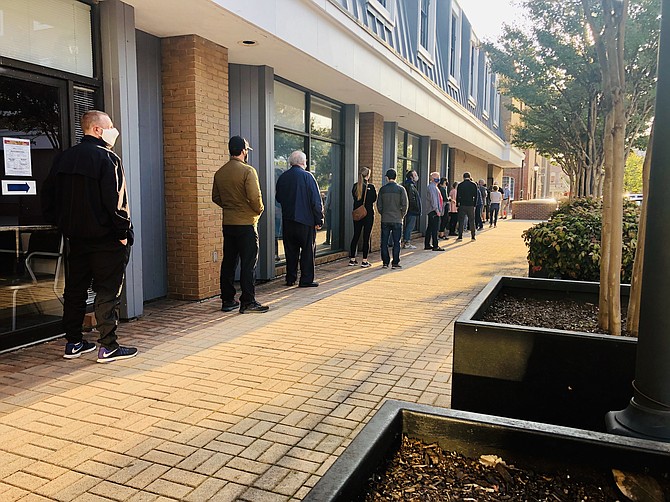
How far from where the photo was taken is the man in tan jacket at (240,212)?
21.8 feet

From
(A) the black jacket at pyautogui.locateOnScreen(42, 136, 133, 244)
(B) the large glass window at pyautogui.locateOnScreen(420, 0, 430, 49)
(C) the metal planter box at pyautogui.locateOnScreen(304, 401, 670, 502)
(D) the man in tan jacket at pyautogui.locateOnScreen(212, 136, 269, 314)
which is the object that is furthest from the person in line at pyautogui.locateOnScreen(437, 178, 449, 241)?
(C) the metal planter box at pyautogui.locateOnScreen(304, 401, 670, 502)

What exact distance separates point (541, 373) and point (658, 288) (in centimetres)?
115

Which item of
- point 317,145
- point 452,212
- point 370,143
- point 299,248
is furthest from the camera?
point 452,212

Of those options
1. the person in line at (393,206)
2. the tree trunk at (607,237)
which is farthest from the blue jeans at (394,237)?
the tree trunk at (607,237)

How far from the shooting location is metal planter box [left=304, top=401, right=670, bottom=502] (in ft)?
5.81

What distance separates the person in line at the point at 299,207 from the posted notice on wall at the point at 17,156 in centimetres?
374

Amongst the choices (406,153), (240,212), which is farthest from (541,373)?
(406,153)

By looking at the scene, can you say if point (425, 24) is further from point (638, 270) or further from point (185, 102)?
point (638, 270)

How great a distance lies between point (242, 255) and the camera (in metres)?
6.78

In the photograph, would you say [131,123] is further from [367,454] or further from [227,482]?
[367,454]

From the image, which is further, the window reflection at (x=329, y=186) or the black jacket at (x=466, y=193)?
the black jacket at (x=466, y=193)

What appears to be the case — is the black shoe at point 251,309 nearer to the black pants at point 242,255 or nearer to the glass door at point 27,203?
the black pants at point 242,255

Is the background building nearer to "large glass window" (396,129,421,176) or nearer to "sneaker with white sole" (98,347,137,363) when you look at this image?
"sneaker with white sole" (98,347,137,363)

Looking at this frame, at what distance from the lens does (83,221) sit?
15.1 ft
